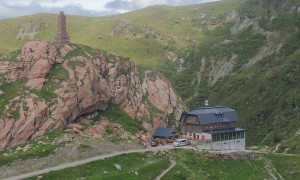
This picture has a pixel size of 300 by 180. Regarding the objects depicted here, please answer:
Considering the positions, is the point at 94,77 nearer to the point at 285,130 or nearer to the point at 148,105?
the point at 148,105

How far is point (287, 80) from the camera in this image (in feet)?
570

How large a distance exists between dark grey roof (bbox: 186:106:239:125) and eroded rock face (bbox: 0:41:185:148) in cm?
902

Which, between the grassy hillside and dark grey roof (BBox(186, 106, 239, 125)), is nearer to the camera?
the grassy hillside

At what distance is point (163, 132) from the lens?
3656 inches

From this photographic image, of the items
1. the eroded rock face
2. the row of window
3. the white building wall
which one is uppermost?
the eroded rock face

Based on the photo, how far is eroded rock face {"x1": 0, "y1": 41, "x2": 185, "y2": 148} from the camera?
78.8 metres

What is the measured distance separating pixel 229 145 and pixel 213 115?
23.7ft

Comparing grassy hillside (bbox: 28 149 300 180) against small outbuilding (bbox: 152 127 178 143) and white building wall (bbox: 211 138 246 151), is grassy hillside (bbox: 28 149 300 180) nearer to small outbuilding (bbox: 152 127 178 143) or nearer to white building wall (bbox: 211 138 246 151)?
white building wall (bbox: 211 138 246 151)

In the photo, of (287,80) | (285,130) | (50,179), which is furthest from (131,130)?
(287,80)

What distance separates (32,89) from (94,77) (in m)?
13.6

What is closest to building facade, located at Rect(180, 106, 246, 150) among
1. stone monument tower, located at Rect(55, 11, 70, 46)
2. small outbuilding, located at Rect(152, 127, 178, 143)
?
small outbuilding, located at Rect(152, 127, 178, 143)

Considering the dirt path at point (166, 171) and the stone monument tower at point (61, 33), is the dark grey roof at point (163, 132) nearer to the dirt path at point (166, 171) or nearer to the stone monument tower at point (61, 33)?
the dirt path at point (166, 171)

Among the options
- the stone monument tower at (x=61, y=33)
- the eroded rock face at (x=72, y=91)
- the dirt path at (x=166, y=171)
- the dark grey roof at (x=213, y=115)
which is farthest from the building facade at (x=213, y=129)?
the stone monument tower at (x=61, y=33)

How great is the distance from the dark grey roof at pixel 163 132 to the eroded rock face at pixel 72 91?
1.78 metres
